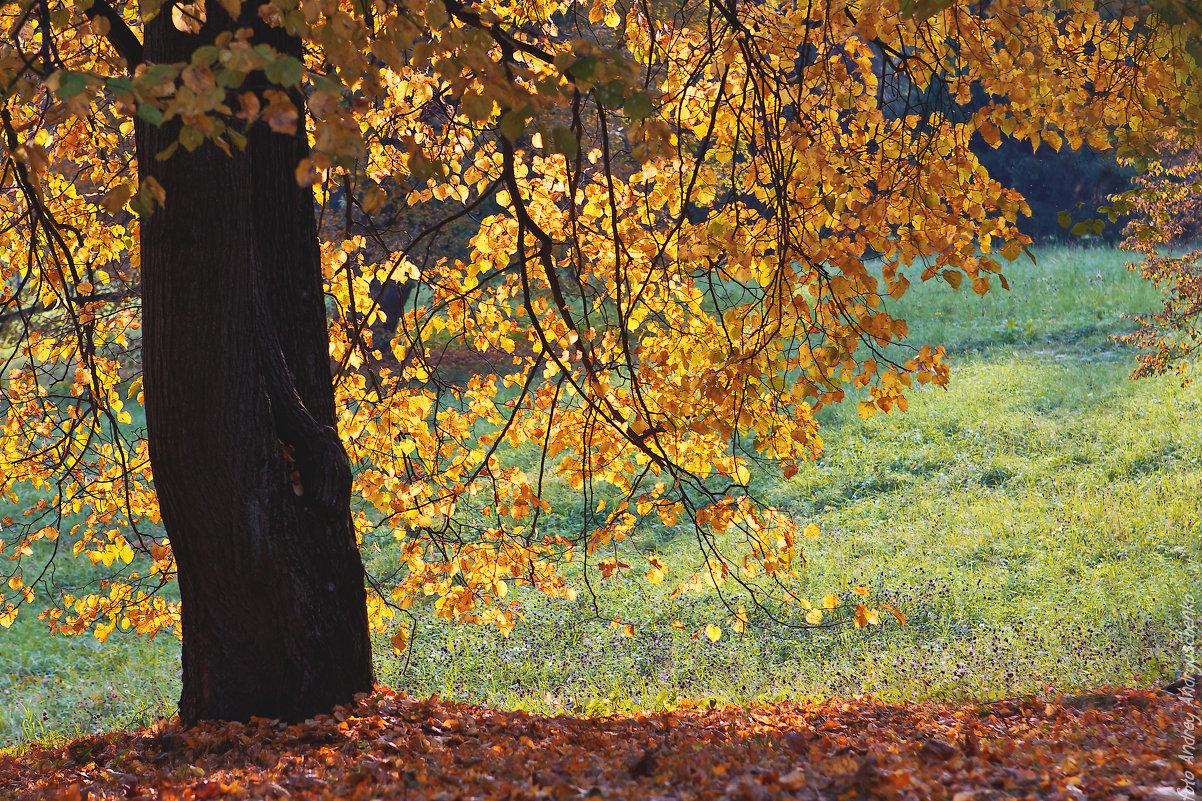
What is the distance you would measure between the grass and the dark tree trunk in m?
1.81

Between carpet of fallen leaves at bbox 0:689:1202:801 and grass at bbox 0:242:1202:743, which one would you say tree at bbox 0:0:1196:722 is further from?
grass at bbox 0:242:1202:743

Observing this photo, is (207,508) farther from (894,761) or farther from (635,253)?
(894,761)

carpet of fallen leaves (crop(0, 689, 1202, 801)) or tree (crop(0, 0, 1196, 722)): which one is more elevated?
tree (crop(0, 0, 1196, 722))

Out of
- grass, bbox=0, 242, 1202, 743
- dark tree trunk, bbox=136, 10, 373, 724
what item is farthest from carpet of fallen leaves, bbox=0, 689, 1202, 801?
grass, bbox=0, 242, 1202, 743

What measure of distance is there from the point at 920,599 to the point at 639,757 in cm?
552

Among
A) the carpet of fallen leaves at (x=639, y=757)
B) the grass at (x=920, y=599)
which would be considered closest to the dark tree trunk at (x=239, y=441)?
the carpet of fallen leaves at (x=639, y=757)

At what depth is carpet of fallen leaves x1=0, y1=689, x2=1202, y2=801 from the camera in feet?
7.57

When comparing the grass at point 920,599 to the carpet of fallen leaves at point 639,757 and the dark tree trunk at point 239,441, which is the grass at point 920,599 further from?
the dark tree trunk at point 239,441

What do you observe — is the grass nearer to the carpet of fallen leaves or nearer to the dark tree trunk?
the carpet of fallen leaves

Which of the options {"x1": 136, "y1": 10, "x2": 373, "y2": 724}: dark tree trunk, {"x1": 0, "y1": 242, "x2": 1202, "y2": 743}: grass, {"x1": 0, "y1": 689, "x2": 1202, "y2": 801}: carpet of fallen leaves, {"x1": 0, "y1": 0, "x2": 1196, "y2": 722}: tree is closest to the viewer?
{"x1": 0, "y1": 689, "x2": 1202, "y2": 801}: carpet of fallen leaves

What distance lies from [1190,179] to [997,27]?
29.1ft

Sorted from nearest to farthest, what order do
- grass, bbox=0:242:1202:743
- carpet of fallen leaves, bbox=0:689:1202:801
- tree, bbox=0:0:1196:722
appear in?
1. carpet of fallen leaves, bbox=0:689:1202:801
2. tree, bbox=0:0:1196:722
3. grass, bbox=0:242:1202:743

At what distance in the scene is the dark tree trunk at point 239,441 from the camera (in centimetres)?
318

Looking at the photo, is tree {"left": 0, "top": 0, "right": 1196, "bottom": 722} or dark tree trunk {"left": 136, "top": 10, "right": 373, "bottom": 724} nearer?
tree {"left": 0, "top": 0, "right": 1196, "bottom": 722}
